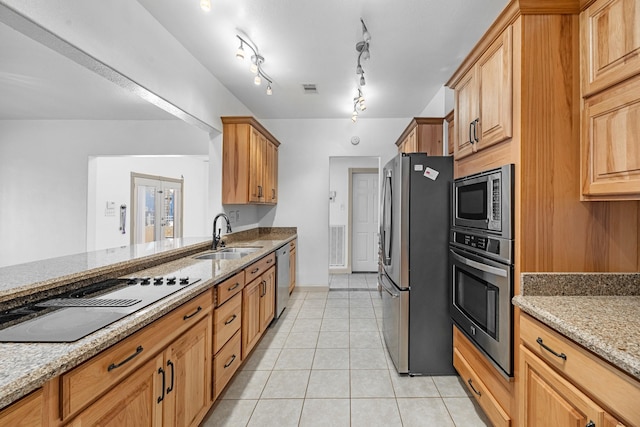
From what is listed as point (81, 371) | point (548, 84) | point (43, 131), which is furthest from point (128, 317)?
point (43, 131)

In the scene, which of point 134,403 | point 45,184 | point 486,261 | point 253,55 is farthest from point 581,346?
point 45,184

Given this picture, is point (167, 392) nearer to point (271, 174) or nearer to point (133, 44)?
point (133, 44)

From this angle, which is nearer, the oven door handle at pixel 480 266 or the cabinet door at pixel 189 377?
the cabinet door at pixel 189 377

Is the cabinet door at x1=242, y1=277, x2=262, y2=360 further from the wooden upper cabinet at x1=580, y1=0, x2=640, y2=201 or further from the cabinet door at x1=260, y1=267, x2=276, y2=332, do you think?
the wooden upper cabinet at x1=580, y1=0, x2=640, y2=201

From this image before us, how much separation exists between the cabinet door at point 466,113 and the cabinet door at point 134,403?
2.13m

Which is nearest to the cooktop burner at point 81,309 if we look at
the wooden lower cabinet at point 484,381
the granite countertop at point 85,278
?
the granite countertop at point 85,278

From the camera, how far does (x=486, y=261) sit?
5.67ft

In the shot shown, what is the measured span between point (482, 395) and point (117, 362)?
1.91 metres

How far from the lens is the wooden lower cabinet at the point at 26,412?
2.37 feet

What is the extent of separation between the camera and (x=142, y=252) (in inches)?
92.8

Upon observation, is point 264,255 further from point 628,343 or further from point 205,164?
point 205,164

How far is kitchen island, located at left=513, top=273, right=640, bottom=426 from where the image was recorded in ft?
3.08

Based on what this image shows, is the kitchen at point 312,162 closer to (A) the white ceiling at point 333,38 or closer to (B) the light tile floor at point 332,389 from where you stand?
(A) the white ceiling at point 333,38

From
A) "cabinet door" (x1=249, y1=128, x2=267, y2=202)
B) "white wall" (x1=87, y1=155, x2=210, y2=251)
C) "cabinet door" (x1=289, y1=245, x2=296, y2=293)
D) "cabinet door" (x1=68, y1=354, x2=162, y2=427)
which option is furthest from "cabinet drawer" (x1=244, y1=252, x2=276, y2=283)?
"cabinet door" (x1=68, y1=354, x2=162, y2=427)
